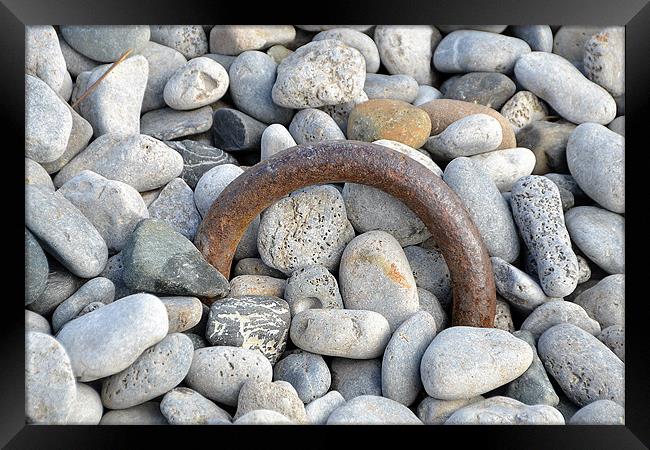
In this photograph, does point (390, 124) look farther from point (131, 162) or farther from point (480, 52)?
point (131, 162)

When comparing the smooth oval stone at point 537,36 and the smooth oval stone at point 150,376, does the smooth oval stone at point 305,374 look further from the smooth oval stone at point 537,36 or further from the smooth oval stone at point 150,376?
the smooth oval stone at point 537,36

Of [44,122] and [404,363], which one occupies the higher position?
[44,122]

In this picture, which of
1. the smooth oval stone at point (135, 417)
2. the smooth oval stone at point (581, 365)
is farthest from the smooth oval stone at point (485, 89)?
the smooth oval stone at point (135, 417)

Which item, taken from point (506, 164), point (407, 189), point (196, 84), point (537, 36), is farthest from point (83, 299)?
point (537, 36)

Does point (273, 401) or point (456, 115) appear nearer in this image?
point (273, 401)

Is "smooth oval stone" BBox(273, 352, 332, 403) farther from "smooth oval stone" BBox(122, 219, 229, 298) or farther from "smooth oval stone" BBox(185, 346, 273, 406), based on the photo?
"smooth oval stone" BBox(122, 219, 229, 298)
